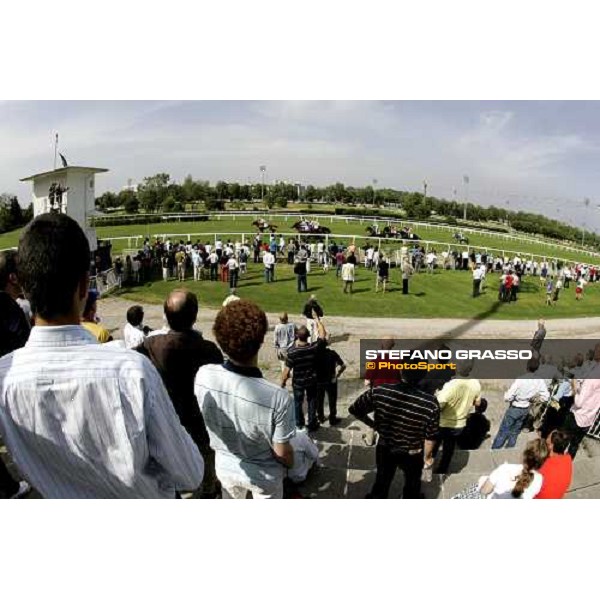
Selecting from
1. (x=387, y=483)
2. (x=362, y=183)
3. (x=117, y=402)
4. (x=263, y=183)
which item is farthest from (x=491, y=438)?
(x=117, y=402)

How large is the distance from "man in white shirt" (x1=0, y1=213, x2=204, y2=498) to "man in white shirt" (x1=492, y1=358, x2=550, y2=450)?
383cm

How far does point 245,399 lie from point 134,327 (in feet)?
7.41

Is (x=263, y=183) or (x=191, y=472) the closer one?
(x=191, y=472)

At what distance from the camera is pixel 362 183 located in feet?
15.7

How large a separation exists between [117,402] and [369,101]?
9.82 ft

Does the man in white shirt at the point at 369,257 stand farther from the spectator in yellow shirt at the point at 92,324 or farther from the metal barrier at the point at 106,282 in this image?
the spectator in yellow shirt at the point at 92,324

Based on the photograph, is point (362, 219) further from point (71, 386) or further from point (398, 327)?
point (71, 386)

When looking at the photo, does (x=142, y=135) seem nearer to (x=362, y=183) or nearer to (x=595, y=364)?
(x=362, y=183)

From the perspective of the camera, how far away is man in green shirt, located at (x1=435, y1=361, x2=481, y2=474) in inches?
176

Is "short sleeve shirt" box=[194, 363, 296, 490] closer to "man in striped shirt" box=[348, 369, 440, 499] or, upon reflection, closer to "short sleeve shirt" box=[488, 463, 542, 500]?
"man in striped shirt" box=[348, 369, 440, 499]

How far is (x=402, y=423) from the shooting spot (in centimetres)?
343

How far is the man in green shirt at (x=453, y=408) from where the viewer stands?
446 centimetres

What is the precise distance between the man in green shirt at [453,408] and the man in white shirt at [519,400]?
584mm

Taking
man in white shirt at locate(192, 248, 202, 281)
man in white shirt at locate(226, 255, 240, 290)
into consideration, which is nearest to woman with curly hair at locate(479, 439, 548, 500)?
man in white shirt at locate(226, 255, 240, 290)
